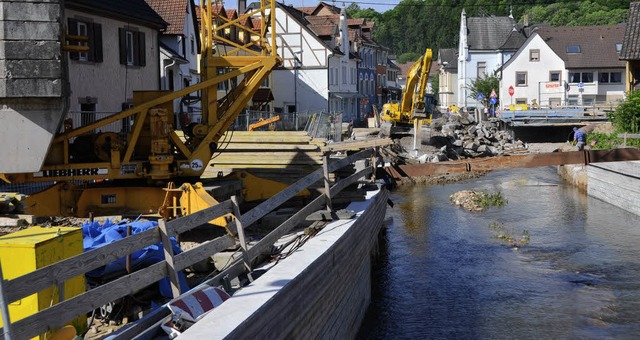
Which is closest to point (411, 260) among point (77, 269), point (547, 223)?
point (547, 223)

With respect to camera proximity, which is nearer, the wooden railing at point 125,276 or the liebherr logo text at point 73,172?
the wooden railing at point 125,276

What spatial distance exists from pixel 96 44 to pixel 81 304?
1895 centimetres

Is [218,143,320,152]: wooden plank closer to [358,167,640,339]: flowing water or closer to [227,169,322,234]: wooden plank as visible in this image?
[358,167,640,339]: flowing water

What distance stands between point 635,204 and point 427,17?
149848mm

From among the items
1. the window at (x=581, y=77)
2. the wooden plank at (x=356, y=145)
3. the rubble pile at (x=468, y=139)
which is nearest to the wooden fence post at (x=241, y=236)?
the wooden plank at (x=356, y=145)

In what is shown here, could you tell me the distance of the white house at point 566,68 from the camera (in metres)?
70.0

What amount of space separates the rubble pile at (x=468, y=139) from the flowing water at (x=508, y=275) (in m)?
16.3

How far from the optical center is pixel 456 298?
52.9 feet

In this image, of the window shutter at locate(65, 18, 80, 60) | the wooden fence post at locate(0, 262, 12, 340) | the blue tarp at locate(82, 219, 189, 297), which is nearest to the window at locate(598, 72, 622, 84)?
the window shutter at locate(65, 18, 80, 60)

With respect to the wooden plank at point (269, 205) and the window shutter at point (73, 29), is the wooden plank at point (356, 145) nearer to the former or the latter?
the wooden plank at point (269, 205)

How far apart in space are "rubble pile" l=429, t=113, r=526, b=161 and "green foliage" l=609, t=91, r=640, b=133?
958 cm

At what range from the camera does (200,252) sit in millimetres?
8570

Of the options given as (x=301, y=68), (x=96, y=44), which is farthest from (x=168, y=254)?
(x=301, y=68)

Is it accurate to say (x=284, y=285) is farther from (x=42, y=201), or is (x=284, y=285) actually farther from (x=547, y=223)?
(x=547, y=223)
